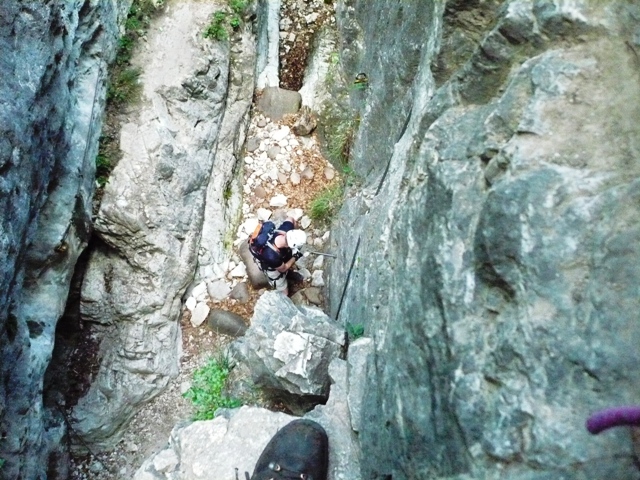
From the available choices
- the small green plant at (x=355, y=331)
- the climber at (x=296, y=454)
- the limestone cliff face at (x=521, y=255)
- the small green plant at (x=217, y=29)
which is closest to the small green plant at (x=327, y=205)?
the small green plant at (x=355, y=331)

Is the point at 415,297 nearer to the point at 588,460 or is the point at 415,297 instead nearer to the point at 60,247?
the point at 588,460

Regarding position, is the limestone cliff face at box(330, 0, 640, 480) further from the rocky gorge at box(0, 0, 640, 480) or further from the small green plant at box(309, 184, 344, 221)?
the small green plant at box(309, 184, 344, 221)

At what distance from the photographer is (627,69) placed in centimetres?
193

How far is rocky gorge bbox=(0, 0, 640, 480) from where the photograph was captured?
1873 mm

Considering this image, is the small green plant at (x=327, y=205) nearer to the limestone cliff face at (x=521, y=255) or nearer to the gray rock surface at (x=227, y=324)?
the gray rock surface at (x=227, y=324)

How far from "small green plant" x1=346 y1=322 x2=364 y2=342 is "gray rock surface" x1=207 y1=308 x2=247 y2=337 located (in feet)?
5.34

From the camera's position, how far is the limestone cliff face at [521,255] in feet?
5.77

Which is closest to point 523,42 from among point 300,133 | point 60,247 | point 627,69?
point 627,69

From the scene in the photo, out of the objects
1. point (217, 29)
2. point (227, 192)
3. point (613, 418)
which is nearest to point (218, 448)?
point (227, 192)

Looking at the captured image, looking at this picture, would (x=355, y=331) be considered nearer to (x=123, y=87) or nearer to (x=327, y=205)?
(x=327, y=205)

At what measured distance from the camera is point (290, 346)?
476 cm

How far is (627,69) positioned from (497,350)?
1126mm

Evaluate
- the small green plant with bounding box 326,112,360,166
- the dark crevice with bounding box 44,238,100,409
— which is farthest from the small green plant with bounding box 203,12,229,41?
the dark crevice with bounding box 44,238,100,409

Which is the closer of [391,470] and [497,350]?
[497,350]
